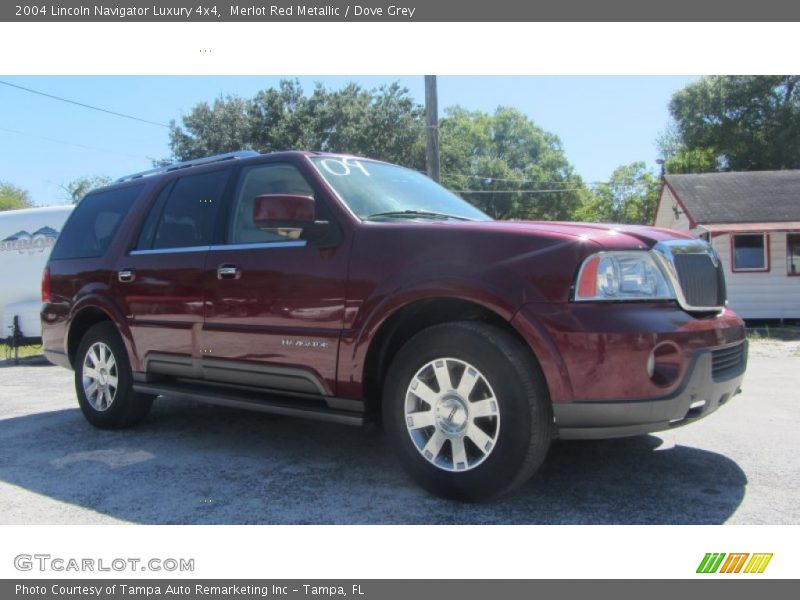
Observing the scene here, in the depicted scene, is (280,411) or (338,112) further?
(338,112)

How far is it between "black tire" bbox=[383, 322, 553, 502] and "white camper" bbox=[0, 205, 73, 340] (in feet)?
35.8

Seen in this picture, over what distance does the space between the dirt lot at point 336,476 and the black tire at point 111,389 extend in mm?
126

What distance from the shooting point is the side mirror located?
3645mm

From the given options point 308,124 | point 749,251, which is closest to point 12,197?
point 308,124

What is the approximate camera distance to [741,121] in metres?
38.7

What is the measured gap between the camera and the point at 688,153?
41.9 m

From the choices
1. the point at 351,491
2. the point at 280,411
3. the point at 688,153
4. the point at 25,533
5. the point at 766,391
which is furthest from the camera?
the point at 688,153

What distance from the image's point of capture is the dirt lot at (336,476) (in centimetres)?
321

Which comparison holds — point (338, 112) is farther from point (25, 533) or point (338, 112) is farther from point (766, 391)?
point (25, 533)

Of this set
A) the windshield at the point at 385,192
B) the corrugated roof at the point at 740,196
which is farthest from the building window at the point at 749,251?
the windshield at the point at 385,192

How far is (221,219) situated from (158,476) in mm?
1670

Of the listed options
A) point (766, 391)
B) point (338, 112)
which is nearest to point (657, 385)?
point (766, 391)

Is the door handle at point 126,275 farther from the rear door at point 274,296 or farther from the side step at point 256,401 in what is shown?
the rear door at point 274,296

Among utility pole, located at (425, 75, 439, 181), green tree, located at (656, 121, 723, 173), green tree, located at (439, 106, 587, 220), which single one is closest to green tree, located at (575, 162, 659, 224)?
green tree, located at (439, 106, 587, 220)
